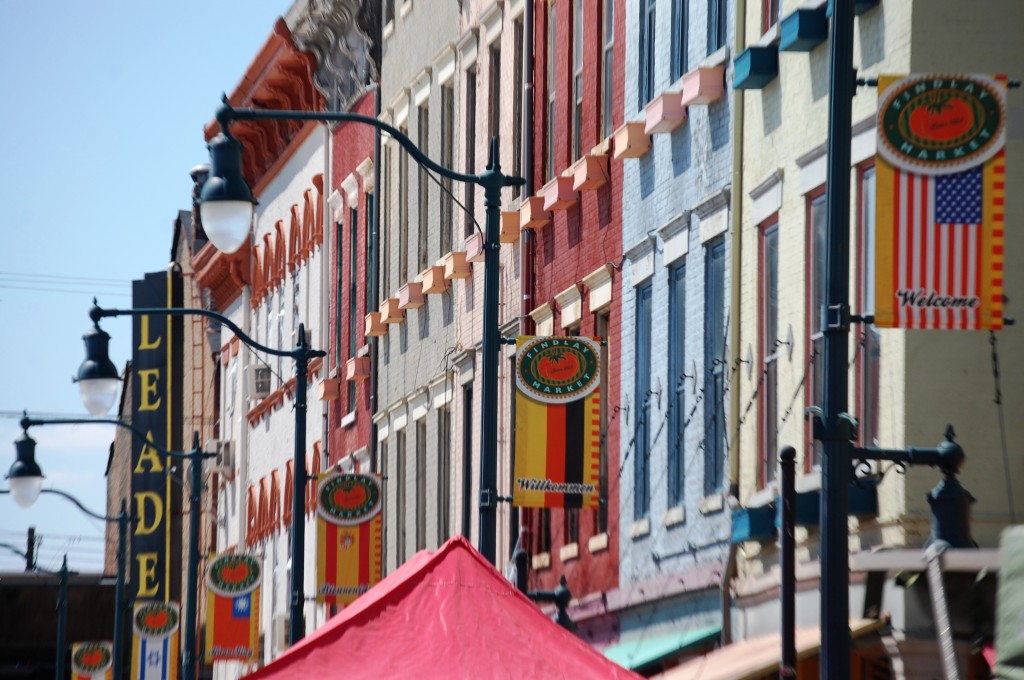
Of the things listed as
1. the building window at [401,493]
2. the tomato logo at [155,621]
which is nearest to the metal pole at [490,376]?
the building window at [401,493]

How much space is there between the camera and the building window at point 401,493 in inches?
1348

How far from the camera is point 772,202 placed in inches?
713

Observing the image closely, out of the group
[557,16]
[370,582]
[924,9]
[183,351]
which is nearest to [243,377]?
[183,351]

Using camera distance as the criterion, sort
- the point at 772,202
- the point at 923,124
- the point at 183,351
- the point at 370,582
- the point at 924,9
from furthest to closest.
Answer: the point at 183,351 → the point at 370,582 → the point at 772,202 → the point at 924,9 → the point at 923,124

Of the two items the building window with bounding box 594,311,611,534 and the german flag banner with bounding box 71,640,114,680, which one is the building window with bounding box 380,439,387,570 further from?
the german flag banner with bounding box 71,640,114,680

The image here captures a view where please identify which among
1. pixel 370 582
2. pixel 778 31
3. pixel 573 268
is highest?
pixel 778 31

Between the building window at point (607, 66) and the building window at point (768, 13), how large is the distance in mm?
5436

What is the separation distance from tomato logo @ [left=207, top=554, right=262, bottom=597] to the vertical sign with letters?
27.1 m

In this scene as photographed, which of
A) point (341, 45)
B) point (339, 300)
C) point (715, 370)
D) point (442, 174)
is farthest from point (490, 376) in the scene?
point (341, 45)

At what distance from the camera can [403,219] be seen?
34.9 meters

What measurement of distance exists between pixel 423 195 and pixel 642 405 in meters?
11.9

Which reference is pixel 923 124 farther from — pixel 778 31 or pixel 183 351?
pixel 183 351

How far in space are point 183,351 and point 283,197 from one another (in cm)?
1846

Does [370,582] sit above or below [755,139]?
below
